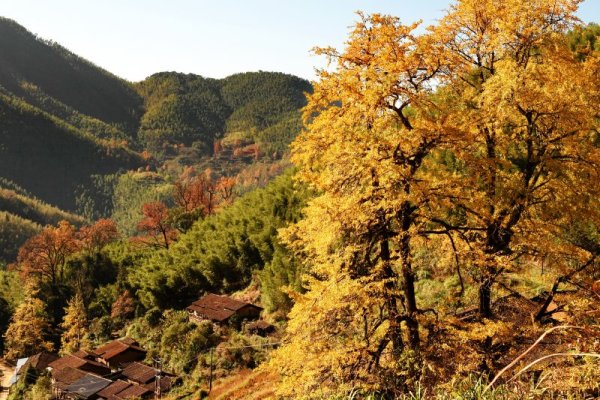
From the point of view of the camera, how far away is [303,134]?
35.7ft

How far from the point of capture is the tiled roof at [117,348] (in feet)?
149

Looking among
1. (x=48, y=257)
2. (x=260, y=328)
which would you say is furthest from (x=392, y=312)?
(x=48, y=257)

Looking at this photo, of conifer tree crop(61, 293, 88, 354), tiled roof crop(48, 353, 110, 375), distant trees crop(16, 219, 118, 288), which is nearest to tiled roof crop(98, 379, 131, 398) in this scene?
tiled roof crop(48, 353, 110, 375)

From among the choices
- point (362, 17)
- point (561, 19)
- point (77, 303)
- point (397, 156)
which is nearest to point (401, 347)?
point (397, 156)

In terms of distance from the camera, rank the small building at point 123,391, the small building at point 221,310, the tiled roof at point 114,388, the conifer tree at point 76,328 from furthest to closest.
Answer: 1. the conifer tree at point 76,328
2. the tiled roof at point 114,388
3. the small building at point 221,310
4. the small building at point 123,391

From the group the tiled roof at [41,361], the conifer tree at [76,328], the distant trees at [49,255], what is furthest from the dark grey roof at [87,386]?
the distant trees at [49,255]

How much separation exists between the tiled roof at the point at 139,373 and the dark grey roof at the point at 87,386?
6.51 ft

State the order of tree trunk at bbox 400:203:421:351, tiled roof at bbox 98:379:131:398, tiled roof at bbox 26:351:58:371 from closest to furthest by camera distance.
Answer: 1. tree trunk at bbox 400:203:421:351
2. tiled roof at bbox 98:379:131:398
3. tiled roof at bbox 26:351:58:371

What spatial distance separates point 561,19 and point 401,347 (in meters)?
8.92

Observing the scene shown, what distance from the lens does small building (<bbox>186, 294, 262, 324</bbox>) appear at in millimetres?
37406

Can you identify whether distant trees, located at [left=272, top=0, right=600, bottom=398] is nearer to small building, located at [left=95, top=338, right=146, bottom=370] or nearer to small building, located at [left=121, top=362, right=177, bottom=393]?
small building, located at [left=121, top=362, right=177, bottom=393]

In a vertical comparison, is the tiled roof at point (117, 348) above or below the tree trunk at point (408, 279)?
below

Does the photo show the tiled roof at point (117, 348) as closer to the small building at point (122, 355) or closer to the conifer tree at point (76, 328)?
the small building at point (122, 355)

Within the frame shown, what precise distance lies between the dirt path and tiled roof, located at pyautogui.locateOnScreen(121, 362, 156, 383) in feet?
76.7
